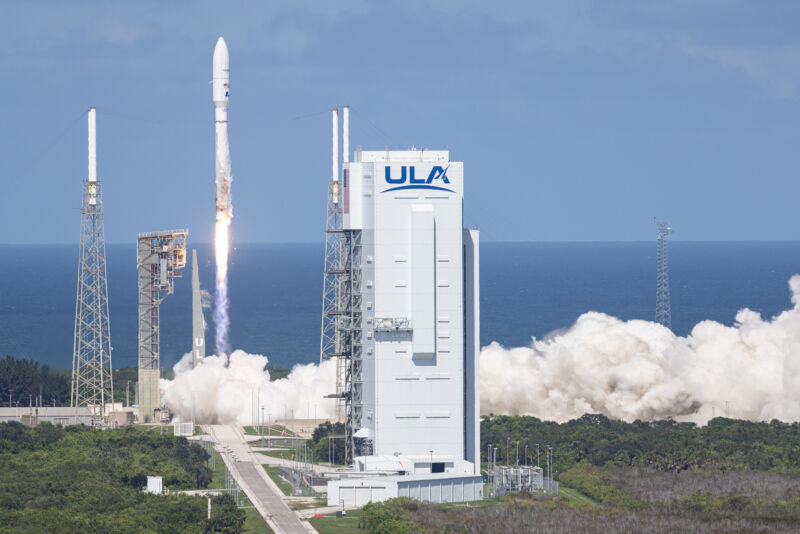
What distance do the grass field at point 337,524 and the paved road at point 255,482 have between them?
0.44 meters

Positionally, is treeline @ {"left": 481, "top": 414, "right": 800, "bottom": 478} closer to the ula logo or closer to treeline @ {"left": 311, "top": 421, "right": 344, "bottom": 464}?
treeline @ {"left": 311, "top": 421, "right": 344, "bottom": 464}

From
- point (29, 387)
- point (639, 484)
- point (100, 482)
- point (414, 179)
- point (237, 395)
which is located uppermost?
point (414, 179)

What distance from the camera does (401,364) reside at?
70750mm

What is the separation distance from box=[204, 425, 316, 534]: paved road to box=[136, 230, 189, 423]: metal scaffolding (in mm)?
4206

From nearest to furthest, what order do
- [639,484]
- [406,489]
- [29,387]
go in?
[406,489], [639,484], [29,387]

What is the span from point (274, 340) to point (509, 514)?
108 m

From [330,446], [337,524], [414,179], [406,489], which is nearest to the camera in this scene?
[337,524]

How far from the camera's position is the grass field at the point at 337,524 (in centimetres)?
6009

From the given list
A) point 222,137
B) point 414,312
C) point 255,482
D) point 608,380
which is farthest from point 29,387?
point 414,312

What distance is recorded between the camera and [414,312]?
2783 inches

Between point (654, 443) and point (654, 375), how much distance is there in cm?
1991

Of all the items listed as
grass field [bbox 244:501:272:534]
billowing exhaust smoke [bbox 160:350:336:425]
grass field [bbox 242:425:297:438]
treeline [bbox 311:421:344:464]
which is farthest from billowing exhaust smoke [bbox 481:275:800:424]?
grass field [bbox 244:501:272:534]

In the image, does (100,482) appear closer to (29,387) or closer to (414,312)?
(414,312)

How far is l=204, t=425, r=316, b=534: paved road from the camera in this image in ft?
202
